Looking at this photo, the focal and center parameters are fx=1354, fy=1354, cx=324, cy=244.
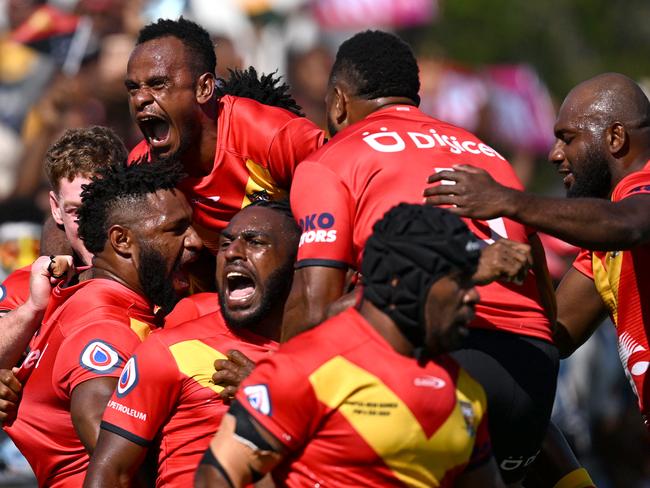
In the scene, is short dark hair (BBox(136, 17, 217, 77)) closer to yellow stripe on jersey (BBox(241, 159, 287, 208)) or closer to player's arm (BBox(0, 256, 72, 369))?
yellow stripe on jersey (BBox(241, 159, 287, 208))

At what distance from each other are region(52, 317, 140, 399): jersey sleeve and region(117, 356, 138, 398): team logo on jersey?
25 cm

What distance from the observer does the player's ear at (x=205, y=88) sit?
22.6ft

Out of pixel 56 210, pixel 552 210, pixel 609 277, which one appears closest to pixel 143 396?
pixel 552 210

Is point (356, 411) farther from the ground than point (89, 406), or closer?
farther from the ground

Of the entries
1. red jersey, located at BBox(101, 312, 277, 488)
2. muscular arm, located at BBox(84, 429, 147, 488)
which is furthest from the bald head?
muscular arm, located at BBox(84, 429, 147, 488)

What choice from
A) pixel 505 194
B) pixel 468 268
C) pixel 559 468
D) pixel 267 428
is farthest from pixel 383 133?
pixel 559 468

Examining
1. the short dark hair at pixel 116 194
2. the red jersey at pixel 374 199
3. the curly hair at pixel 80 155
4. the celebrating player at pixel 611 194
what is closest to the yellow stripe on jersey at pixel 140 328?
the short dark hair at pixel 116 194

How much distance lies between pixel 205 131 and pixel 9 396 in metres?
1.63

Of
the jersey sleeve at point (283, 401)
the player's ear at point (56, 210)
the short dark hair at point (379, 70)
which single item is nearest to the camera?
the jersey sleeve at point (283, 401)

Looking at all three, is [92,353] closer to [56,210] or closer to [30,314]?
[30,314]

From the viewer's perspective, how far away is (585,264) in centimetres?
725

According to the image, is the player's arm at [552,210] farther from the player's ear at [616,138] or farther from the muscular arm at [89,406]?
the muscular arm at [89,406]

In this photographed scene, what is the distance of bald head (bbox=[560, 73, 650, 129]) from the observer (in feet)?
22.7

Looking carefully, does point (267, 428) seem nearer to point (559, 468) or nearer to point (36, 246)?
point (559, 468)
